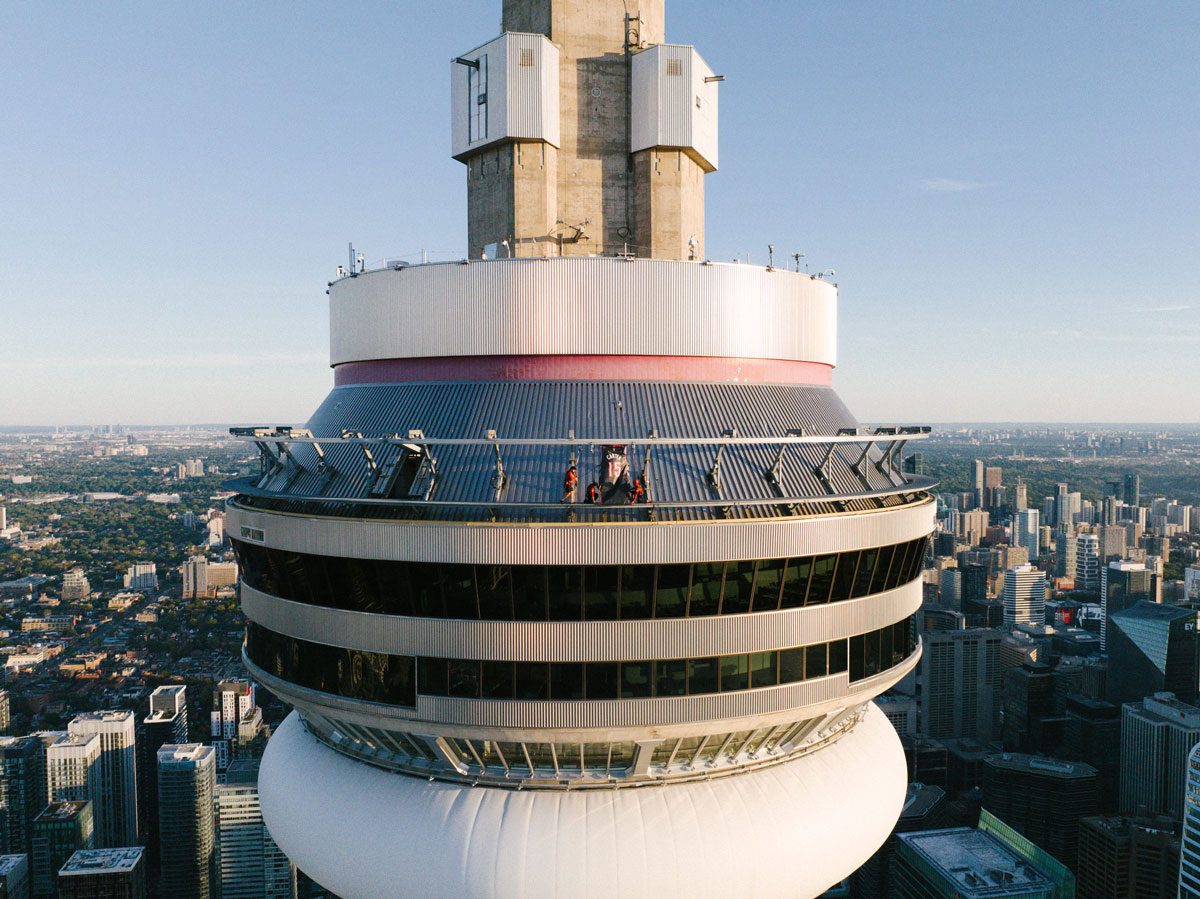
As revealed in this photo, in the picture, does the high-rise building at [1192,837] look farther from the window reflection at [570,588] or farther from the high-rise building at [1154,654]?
the window reflection at [570,588]

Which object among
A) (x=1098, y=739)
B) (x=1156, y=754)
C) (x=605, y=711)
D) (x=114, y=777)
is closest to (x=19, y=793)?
(x=114, y=777)

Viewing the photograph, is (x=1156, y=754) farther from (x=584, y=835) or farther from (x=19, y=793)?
(x=19, y=793)

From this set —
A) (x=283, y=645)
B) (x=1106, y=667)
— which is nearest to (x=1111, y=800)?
(x=1106, y=667)

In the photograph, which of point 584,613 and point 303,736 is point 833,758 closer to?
point 584,613

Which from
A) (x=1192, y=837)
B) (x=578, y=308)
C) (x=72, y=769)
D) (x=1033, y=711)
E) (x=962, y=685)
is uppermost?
(x=578, y=308)

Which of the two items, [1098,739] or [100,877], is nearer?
[100,877]
